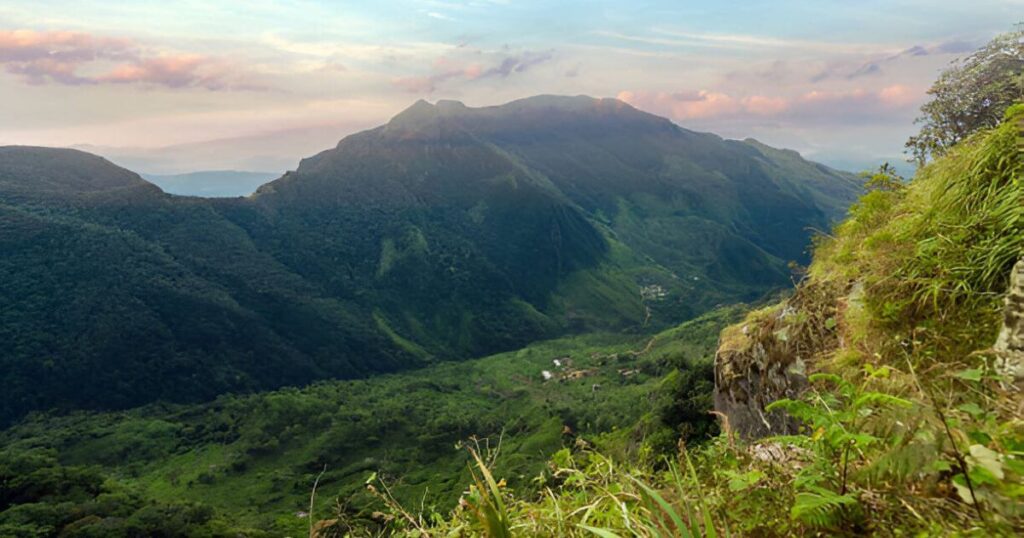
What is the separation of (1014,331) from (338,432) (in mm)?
107822

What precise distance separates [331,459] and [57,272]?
383ft

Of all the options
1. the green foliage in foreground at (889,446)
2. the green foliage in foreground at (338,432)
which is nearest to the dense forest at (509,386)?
the green foliage in foreground at (889,446)

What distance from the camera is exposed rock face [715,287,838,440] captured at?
7383 mm

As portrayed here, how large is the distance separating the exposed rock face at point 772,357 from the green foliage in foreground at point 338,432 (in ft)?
143

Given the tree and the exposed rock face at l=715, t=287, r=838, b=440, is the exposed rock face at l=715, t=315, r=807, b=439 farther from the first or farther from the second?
the tree

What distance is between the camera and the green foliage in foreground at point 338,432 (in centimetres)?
7244

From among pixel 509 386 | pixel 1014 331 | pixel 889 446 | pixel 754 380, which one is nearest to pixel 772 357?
pixel 754 380

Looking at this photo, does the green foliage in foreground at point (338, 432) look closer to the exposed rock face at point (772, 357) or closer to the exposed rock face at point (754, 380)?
the exposed rock face at point (754, 380)

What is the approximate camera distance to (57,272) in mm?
145625

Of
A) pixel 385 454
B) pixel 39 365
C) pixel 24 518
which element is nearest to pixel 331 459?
pixel 385 454

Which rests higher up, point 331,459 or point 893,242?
point 893,242

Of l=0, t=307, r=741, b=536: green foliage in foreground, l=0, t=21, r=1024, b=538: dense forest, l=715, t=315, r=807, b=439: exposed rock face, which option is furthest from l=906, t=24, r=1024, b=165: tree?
l=0, t=307, r=741, b=536: green foliage in foreground

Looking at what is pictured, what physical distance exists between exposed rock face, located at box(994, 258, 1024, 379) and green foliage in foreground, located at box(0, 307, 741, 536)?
51337 mm

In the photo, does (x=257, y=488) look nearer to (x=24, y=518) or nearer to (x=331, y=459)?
(x=331, y=459)
